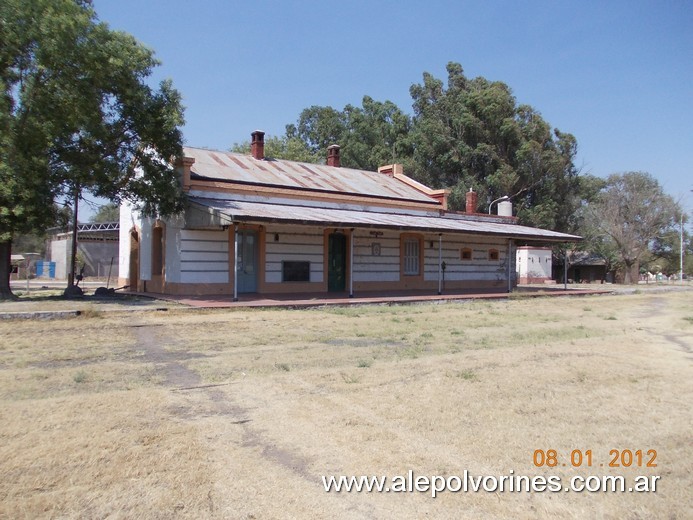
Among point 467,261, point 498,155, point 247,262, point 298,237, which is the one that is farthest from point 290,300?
point 498,155

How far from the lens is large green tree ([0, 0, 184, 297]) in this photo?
14.2 m

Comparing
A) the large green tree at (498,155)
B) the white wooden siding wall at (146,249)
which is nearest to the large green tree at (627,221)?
the large green tree at (498,155)

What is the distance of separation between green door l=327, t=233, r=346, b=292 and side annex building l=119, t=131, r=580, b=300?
1.5 inches

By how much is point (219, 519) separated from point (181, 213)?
1565cm

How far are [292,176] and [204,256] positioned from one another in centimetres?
606

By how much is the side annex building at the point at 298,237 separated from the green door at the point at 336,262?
0.04m

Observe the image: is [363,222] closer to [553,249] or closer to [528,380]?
[528,380]

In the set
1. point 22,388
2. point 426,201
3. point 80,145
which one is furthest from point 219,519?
point 426,201

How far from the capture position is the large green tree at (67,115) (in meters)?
14.2

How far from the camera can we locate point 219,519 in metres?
3.29

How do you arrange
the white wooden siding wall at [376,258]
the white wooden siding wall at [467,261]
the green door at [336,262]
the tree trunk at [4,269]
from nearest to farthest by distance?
the tree trunk at [4,269] < the green door at [336,262] < the white wooden siding wall at [376,258] < the white wooden siding wall at [467,261]

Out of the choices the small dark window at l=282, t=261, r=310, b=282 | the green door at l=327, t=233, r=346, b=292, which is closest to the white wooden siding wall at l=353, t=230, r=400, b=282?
the green door at l=327, t=233, r=346, b=292

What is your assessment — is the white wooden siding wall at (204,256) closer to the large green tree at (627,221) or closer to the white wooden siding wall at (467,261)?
the white wooden siding wall at (467,261)

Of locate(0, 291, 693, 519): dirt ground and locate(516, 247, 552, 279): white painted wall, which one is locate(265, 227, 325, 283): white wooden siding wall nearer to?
locate(0, 291, 693, 519): dirt ground
